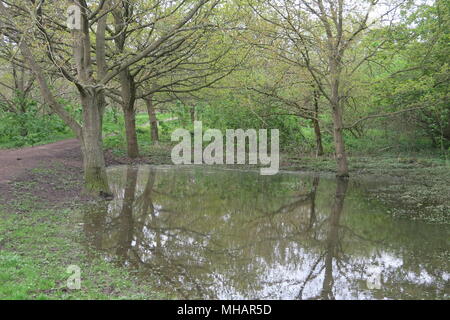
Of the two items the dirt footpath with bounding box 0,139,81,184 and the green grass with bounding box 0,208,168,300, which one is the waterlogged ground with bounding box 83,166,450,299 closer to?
the green grass with bounding box 0,208,168,300

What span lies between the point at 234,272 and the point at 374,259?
232 cm

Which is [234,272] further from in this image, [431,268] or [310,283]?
[431,268]

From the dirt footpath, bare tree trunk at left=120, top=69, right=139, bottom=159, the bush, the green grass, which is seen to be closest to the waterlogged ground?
the green grass

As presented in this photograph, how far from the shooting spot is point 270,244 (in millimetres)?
6949

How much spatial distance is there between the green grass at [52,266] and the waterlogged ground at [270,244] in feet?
0.92

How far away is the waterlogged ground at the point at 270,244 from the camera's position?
517cm

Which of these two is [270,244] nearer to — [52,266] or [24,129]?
[52,266]

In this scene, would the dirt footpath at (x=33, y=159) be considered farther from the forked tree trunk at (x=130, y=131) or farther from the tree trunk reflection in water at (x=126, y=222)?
the tree trunk reflection in water at (x=126, y=222)

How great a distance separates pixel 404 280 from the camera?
539 centimetres

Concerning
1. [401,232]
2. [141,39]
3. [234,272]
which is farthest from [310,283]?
[141,39]

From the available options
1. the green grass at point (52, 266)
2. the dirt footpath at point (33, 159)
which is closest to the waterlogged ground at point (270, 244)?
the green grass at point (52, 266)

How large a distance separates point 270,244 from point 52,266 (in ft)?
11.5

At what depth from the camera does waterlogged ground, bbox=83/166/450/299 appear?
5168 mm
